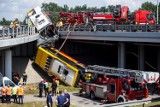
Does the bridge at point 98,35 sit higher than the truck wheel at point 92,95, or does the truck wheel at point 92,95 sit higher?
the bridge at point 98,35

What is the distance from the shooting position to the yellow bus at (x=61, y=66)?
109 ft

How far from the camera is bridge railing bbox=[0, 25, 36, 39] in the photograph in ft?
102

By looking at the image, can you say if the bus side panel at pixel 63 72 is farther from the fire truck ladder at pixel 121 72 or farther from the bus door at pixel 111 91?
the bus door at pixel 111 91

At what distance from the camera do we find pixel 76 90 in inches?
1283

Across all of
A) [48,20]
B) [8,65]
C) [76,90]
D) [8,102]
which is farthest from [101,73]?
[48,20]

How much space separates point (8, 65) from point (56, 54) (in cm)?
480

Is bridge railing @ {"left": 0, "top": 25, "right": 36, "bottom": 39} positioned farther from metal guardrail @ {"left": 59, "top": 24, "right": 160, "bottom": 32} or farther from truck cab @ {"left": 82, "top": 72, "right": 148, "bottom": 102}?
truck cab @ {"left": 82, "top": 72, "right": 148, "bottom": 102}

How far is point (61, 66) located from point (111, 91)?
9832 millimetres

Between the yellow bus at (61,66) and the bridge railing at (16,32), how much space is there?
6.93ft

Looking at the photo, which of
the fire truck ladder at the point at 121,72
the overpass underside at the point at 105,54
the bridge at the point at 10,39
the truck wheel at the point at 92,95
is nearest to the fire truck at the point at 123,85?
the fire truck ladder at the point at 121,72

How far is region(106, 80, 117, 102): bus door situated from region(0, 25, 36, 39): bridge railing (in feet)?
34.7

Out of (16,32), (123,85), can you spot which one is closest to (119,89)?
(123,85)

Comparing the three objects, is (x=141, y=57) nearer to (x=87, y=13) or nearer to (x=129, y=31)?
(x=129, y=31)

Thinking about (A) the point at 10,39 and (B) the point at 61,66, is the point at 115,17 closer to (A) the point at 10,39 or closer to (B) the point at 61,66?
(B) the point at 61,66
